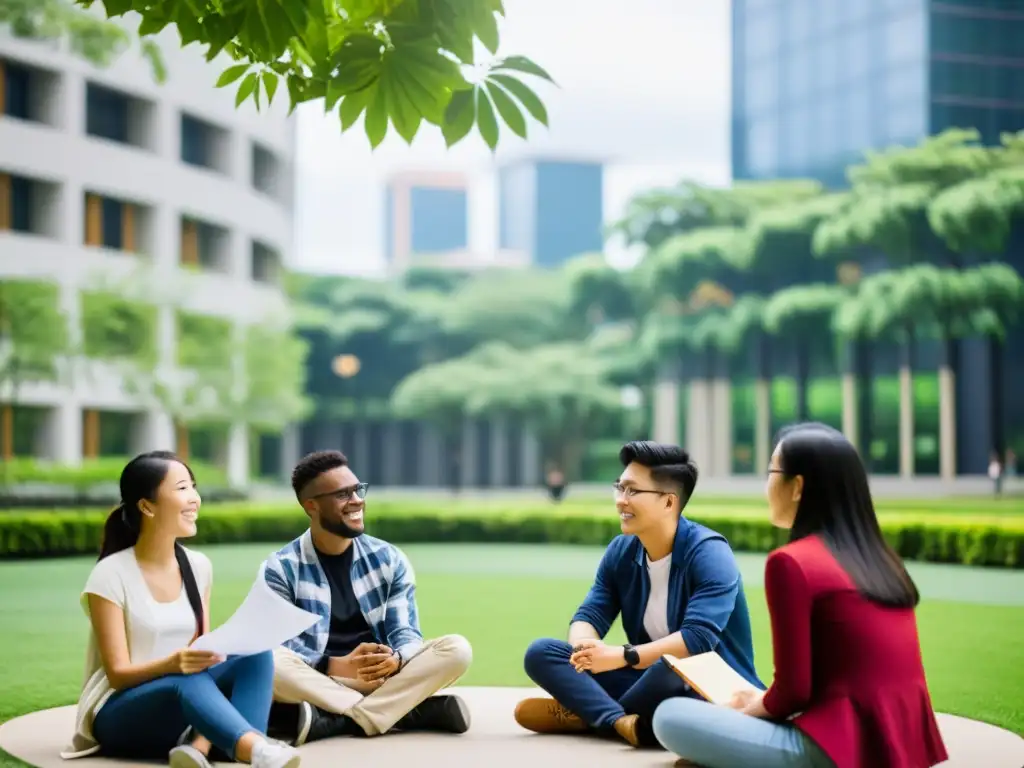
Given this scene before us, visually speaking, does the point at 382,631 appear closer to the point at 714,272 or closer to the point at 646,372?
the point at 714,272

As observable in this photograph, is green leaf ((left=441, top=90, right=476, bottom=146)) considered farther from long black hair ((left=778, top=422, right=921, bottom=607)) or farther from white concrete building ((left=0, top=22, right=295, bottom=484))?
white concrete building ((left=0, top=22, right=295, bottom=484))

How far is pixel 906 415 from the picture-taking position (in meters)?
40.8

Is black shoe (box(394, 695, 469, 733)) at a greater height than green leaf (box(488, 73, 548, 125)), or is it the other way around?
green leaf (box(488, 73, 548, 125))

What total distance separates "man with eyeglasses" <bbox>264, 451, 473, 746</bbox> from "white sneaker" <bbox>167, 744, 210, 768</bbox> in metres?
0.86

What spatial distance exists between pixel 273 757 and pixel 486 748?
133 cm

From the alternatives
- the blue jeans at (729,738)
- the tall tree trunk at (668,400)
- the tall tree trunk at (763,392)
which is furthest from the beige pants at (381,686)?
the tall tree trunk at (668,400)

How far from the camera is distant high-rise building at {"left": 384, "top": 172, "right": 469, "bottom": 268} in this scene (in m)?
149

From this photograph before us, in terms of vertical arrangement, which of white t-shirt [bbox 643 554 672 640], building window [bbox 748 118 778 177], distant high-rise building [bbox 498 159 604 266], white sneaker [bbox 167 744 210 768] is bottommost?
white sneaker [bbox 167 744 210 768]

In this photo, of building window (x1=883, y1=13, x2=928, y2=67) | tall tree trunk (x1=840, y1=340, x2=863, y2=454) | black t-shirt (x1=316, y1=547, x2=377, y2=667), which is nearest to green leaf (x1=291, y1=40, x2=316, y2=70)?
black t-shirt (x1=316, y1=547, x2=377, y2=667)

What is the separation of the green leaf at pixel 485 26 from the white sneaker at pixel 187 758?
103 inches

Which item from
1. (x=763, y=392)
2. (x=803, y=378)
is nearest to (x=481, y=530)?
(x=803, y=378)

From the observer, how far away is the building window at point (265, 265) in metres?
44.5

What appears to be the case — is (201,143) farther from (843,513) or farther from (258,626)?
(843,513)

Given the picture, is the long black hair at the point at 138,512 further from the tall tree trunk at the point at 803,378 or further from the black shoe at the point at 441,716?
the tall tree trunk at the point at 803,378
